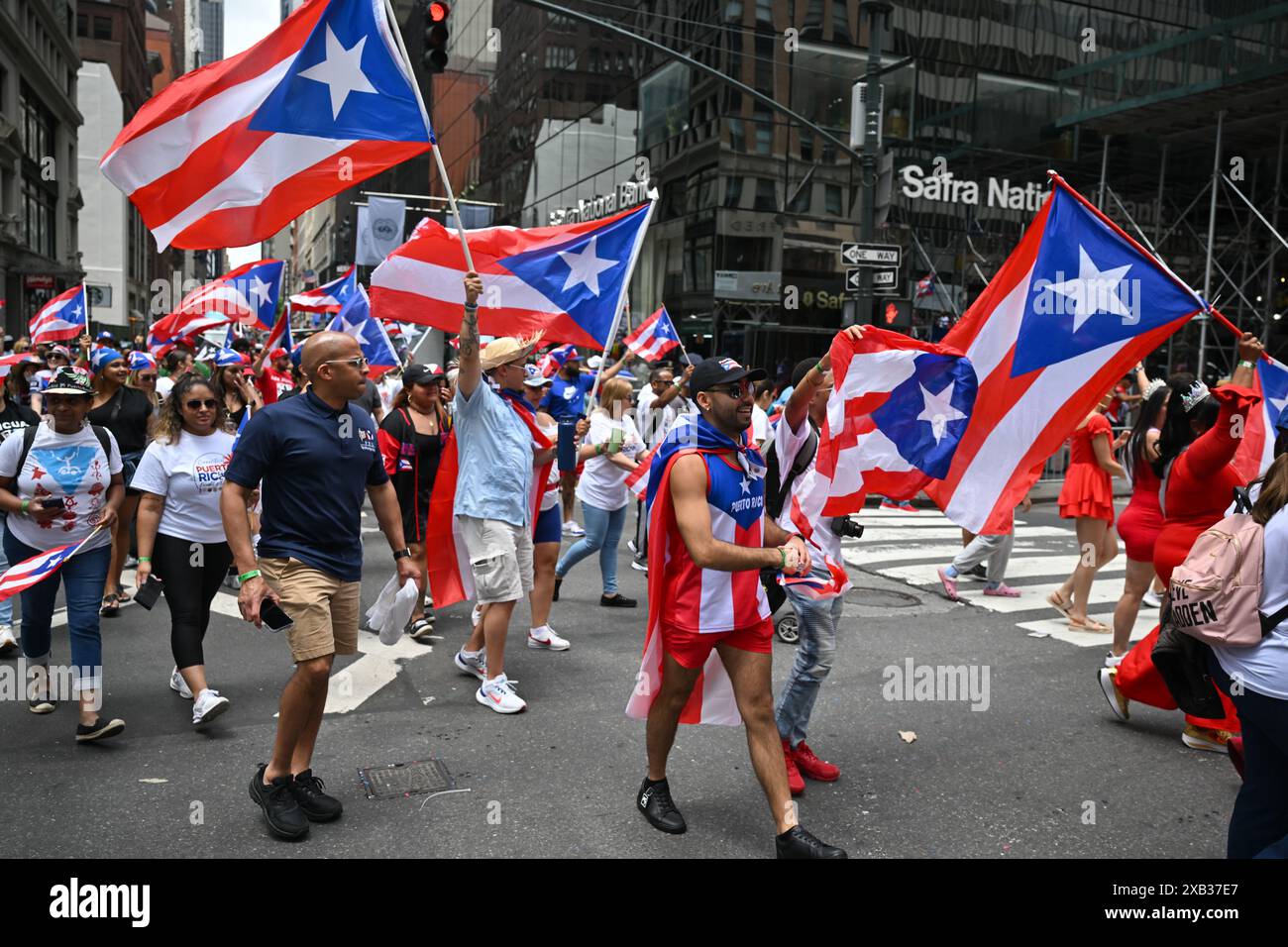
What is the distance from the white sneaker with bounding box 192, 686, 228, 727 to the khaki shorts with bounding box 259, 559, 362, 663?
1293 mm

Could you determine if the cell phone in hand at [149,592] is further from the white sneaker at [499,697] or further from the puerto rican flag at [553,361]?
the puerto rican flag at [553,361]

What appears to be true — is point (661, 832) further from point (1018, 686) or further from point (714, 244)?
point (714, 244)

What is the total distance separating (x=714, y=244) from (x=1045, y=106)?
928 cm

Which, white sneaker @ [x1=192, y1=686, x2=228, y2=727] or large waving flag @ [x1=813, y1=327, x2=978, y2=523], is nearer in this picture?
large waving flag @ [x1=813, y1=327, x2=978, y2=523]

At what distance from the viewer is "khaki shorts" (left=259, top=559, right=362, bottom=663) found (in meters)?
4.22

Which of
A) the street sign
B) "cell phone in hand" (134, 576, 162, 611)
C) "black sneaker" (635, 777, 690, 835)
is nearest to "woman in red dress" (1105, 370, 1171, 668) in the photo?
"black sneaker" (635, 777, 690, 835)

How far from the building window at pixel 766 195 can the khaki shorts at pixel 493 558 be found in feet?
71.5

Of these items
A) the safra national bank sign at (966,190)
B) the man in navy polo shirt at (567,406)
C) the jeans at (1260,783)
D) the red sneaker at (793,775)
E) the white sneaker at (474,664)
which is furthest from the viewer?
the safra national bank sign at (966,190)

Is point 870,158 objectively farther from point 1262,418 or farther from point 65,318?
point 65,318

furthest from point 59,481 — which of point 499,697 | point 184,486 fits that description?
point 499,697

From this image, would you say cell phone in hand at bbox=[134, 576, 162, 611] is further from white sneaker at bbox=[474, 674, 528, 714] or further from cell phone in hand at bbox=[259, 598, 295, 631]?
white sneaker at bbox=[474, 674, 528, 714]

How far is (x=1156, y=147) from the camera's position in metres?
24.5

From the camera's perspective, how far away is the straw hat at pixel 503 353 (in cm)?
608

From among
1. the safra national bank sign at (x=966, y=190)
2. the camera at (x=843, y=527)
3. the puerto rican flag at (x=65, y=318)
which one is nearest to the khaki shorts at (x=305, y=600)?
the camera at (x=843, y=527)
